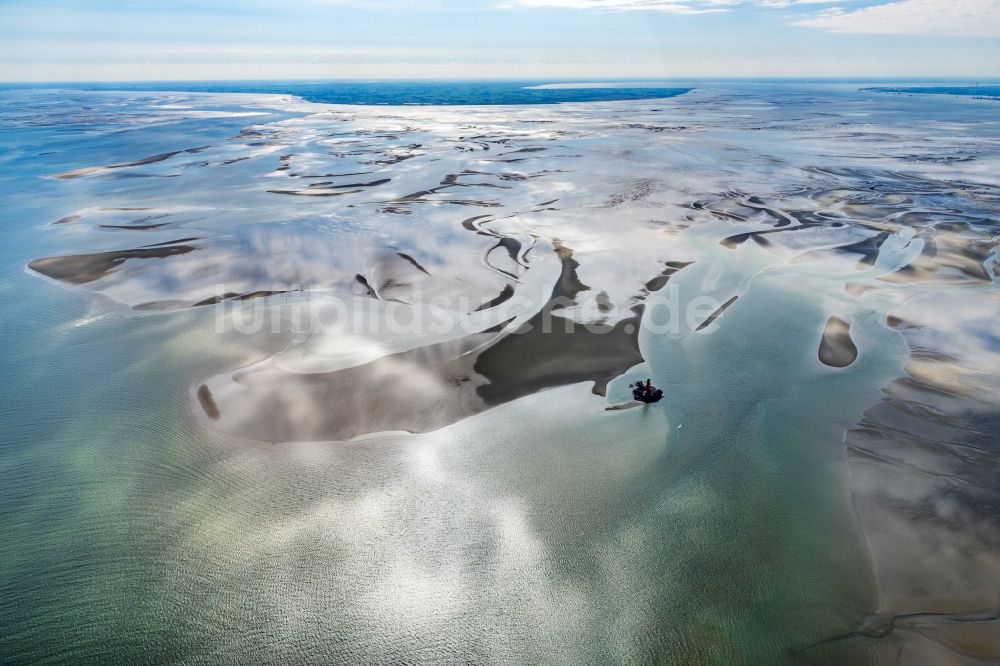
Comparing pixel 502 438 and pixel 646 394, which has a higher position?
pixel 646 394

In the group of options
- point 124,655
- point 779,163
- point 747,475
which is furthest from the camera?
point 779,163

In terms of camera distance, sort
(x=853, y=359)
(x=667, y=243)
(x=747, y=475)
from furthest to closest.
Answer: (x=667, y=243) → (x=853, y=359) → (x=747, y=475)

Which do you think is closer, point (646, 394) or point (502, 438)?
point (502, 438)

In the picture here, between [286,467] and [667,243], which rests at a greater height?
[667,243]

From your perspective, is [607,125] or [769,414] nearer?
[769,414]

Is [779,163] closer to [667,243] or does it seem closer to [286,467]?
[667,243]

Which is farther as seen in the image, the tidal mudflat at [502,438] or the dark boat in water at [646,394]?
the dark boat in water at [646,394]

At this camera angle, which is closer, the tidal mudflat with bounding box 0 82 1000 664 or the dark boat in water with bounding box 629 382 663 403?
the tidal mudflat with bounding box 0 82 1000 664

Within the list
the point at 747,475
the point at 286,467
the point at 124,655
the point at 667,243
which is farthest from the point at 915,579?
the point at 667,243
